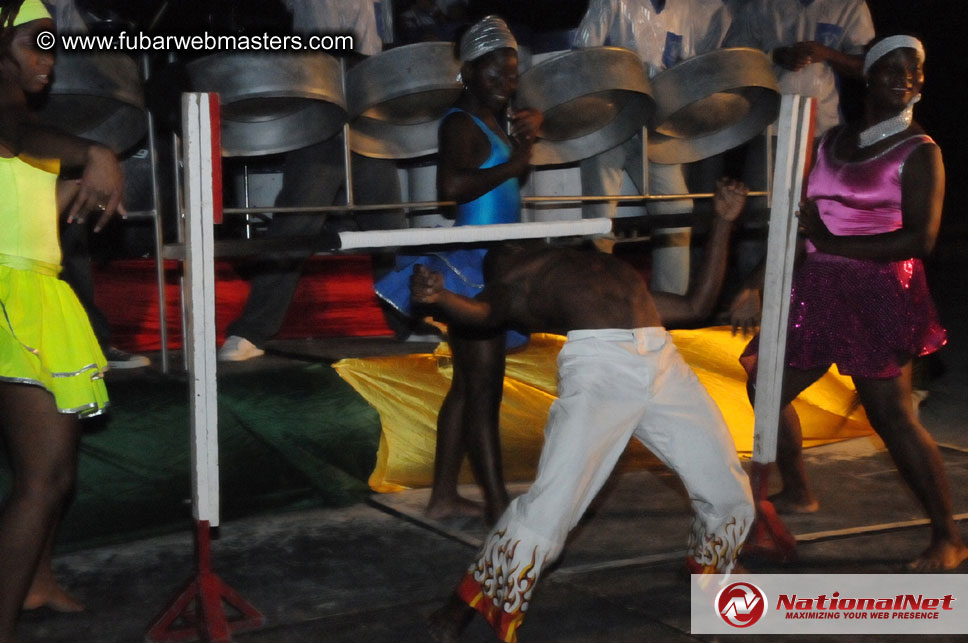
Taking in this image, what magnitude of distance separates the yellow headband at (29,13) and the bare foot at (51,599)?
127 cm

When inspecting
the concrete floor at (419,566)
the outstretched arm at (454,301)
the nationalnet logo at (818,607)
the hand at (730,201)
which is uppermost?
the hand at (730,201)

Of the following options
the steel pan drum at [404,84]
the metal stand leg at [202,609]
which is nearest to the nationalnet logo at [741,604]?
the metal stand leg at [202,609]

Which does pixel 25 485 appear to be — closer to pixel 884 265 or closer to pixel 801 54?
pixel 884 265

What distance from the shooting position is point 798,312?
3053mm

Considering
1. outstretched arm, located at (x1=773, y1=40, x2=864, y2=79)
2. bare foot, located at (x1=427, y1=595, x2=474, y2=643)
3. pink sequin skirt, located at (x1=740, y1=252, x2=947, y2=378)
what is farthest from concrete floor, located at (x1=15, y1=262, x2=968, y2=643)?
outstretched arm, located at (x1=773, y1=40, x2=864, y2=79)


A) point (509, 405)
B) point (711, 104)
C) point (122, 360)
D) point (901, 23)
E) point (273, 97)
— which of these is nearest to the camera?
point (273, 97)

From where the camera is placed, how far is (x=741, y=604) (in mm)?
2502

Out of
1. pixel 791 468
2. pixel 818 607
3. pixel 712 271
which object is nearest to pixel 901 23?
pixel 791 468

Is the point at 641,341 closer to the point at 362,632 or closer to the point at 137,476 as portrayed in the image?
the point at 362,632

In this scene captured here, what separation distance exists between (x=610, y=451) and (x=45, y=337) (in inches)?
45.1

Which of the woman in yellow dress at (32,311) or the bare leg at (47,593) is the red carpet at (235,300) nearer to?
the bare leg at (47,593)

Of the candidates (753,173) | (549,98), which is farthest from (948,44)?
(549,98)

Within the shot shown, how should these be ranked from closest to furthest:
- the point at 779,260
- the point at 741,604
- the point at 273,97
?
the point at 741,604, the point at 779,260, the point at 273,97

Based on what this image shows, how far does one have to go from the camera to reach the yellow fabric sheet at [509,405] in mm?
3691
